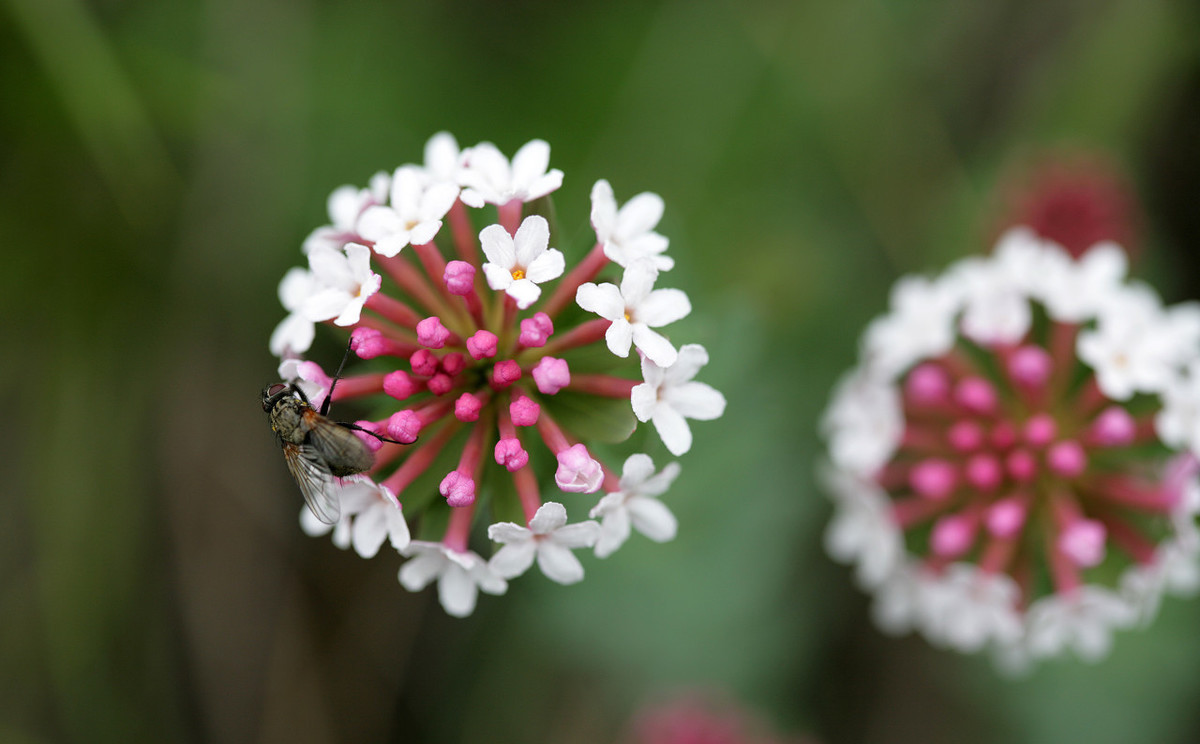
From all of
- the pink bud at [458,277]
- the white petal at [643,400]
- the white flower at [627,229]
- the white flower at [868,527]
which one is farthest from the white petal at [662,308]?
the white flower at [868,527]

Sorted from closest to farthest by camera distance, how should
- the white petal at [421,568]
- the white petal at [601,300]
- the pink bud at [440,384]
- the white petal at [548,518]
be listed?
the white petal at [548,518] < the white petal at [601,300] < the white petal at [421,568] < the pink bud at [440,384]

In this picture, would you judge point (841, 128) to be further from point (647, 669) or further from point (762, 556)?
point (647, 669)

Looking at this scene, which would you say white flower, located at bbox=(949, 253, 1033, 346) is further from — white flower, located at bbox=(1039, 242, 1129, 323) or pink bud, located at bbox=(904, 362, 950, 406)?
pink bud, located at bbox=(904, 362, 950, 406)

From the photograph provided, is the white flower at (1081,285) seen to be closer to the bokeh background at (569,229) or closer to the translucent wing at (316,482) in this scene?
the bokeh background at (569,229)

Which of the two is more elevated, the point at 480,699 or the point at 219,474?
the point at 219,474

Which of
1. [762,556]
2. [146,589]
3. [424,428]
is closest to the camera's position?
[424,428]

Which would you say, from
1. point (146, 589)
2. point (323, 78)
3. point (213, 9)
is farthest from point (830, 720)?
point (213, 9)

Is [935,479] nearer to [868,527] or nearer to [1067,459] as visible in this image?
[868,527]
